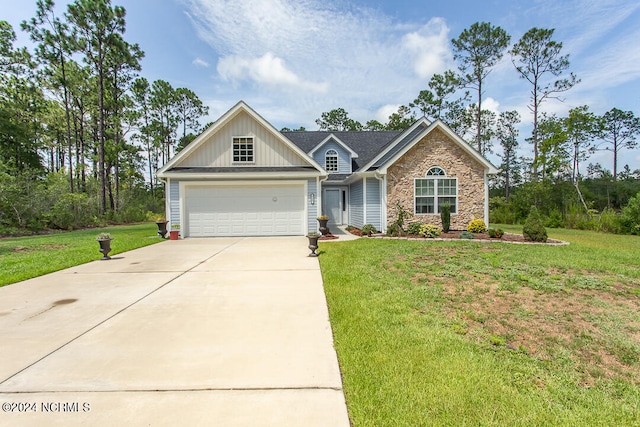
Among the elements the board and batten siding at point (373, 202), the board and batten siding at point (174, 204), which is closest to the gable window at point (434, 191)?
the board and batten siding at point (373, 202)

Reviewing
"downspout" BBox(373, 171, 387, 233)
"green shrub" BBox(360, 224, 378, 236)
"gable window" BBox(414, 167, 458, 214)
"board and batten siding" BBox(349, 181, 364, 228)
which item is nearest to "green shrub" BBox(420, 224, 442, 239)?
"gable window" BBox(414, 167, 458, 214)

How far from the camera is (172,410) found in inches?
89.7

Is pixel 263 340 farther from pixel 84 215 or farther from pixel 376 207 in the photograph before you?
pixel 84 215

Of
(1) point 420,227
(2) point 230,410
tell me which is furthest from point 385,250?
(2) point 230,410

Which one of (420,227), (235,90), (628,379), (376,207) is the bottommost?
(628,379)

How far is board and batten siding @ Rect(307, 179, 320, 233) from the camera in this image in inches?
512

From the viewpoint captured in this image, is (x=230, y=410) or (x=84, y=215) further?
(x=84, y=215)

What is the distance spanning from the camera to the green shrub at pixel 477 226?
41.5 feet

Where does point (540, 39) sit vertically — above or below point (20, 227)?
above

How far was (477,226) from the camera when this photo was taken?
12.6 meters

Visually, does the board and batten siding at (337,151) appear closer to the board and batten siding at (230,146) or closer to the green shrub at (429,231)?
the board and batten siding at (230,146)

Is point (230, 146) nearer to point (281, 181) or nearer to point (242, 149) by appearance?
point (242, 149)

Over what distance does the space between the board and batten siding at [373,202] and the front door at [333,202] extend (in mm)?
4071

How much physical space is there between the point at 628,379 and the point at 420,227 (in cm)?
961
